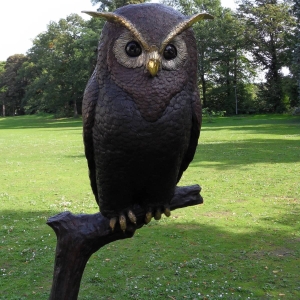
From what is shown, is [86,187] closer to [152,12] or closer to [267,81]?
[152,12]

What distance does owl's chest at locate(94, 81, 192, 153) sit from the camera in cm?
179

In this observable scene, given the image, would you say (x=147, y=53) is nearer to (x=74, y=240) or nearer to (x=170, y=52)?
(x=170, y=52)

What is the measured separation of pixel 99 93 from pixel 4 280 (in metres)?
3.34

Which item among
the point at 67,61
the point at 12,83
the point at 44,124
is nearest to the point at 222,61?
the point at 67,61

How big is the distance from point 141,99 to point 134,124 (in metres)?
0.12

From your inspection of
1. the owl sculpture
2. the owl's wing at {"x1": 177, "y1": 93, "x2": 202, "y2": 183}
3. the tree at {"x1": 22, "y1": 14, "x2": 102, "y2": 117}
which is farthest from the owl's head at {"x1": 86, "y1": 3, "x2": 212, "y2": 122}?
the tree at {"x1": 22, "y1": 14, "x2": 102, "y2": 117}

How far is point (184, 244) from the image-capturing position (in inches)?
212

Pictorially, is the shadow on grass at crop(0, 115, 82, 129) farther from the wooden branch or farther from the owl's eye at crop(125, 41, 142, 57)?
the owl's eye at crop(125, 41, 142, 57)

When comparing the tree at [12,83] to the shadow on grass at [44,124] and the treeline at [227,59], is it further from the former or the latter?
the treeline at [227,59]

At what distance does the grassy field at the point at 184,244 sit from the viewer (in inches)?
164

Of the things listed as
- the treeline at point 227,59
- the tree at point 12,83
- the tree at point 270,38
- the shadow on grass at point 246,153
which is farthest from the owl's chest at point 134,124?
the tree at point 12,83

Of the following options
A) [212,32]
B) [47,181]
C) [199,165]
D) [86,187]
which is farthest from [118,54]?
[212,32]

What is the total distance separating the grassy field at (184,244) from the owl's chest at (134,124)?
2.61 meters

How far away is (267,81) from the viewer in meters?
37.1
